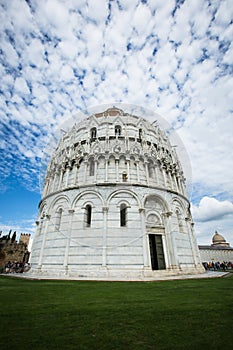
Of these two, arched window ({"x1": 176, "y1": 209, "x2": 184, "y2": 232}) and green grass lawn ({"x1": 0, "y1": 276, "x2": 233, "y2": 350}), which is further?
arched window ({"x1": 176, "y1": 209, "x2": 184, "y2": 232})

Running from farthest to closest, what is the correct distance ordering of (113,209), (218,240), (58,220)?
1. (218,240)
2. (58,220)
3. (113,209)

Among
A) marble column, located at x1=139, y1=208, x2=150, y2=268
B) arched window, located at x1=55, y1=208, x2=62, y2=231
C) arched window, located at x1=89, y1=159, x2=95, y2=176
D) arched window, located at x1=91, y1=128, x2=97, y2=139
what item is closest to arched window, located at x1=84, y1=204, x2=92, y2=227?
arched window, located at x1=55, y1=208, x2=62, y2=231

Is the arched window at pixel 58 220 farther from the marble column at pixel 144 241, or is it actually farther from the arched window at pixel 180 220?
the arched window at pixel 180 220

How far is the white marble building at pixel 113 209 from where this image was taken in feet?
52.5

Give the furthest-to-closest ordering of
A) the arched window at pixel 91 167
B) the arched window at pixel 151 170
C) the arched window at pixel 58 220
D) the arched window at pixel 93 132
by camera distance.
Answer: the arched window at pixel 93 132 < the arched window at pixel 151 170 < the arched window at pixel 91 167 < the arched window at pixel 58 220

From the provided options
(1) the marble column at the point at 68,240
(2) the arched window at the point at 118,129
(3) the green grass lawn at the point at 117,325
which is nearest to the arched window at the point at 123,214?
(1) the marble column at the point at 68,240

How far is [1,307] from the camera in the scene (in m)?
5.55

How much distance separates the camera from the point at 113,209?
1759cm

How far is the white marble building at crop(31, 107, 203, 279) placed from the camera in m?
16.0

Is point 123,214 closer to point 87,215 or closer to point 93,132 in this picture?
point 87,215

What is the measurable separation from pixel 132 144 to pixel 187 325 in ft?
60.8

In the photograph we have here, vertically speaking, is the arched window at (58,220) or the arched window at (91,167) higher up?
the arched window at (91,167)

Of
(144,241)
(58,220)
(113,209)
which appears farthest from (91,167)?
(144,241)

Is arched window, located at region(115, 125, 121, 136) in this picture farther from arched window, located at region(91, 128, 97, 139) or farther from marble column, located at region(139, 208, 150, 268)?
marble column, located at region(139, 208, 150, 268)
